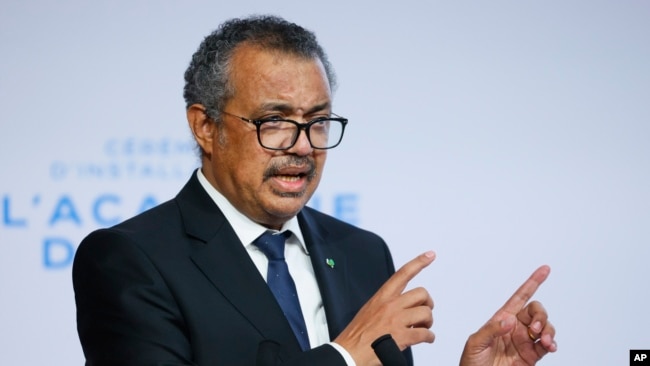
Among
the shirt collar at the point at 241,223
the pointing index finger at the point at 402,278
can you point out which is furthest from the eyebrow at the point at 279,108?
the pointing index finger at the point at 402,278

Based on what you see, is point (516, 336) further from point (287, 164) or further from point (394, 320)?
point (287, 164)

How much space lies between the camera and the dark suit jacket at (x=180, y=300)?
209 cm

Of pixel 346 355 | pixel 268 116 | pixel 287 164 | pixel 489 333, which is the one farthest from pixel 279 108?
pixel 489 333

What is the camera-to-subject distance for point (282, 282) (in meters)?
2.32

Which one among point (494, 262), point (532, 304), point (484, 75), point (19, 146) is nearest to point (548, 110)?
point (484, 75)

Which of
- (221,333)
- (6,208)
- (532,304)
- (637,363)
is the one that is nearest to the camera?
(221,333)

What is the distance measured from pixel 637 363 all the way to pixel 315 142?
1.49 m

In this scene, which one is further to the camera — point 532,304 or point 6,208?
point 6,208

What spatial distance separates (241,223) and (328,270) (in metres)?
0.25

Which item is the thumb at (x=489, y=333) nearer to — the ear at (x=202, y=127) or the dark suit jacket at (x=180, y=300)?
the dark suit jacket at (x=180, y=300)

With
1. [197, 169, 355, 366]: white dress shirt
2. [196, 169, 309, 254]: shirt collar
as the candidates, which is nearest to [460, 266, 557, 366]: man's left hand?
[197, 169, 355, 366]: white dress shirt

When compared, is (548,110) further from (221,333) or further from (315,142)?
(221,333)

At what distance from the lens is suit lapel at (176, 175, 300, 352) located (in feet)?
7.17

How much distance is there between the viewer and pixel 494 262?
385 centimetres
